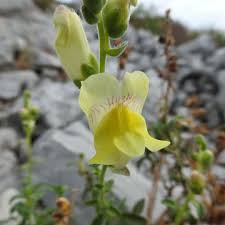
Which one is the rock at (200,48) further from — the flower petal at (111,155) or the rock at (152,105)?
the flower petal at (111,155)

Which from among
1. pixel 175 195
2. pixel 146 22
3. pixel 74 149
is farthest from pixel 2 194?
pixel 146 22

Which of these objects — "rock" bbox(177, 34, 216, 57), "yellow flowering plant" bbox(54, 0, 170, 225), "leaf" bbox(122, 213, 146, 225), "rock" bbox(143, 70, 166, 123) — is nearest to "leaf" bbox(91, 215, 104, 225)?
"leaf" bbox(122, 213, 146, 225)

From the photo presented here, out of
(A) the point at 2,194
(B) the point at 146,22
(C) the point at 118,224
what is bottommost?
(A) the point at 2,194

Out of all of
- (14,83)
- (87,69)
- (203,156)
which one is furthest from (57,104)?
(87,69)

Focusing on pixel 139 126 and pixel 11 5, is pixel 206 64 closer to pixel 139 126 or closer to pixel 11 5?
pixel 11 5

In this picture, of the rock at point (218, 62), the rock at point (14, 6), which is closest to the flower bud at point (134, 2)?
the rock at point (218, 62)

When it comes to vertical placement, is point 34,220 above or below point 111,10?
below

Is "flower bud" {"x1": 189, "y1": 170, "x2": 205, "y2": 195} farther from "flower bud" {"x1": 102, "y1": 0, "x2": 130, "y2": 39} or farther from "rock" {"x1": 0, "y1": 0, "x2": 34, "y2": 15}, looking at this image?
"rock" {"x1": 0, "y1": 0, "x2": 34, "y2": 15}

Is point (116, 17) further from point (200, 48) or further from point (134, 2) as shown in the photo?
point (200, 48)
